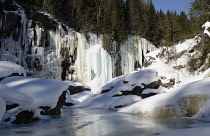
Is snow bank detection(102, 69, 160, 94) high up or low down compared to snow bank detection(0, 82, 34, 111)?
up

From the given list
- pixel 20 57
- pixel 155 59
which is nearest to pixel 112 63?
pixel 155 59

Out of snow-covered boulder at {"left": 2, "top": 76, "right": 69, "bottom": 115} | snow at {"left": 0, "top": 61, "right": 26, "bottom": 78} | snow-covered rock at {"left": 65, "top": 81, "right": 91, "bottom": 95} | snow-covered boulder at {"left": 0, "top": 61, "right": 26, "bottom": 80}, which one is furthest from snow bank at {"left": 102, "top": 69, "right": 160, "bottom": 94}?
snow-covered boulder at {"left": 2, "top": 76, "right": 69, "bottom": 115}

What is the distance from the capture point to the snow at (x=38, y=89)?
7.63 m

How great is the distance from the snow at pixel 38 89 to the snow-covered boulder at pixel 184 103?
4079mm

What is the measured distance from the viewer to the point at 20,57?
2075 centimetres

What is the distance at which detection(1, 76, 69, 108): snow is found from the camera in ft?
25.0

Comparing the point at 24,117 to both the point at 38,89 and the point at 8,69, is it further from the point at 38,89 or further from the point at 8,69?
the point at 8,69

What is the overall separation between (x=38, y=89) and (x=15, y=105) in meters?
2.12

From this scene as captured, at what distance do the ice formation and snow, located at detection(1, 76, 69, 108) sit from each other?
13.0 meters

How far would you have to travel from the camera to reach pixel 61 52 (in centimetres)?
2467

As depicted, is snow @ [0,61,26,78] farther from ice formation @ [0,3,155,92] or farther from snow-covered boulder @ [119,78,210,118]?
ice formation @ [0,3,155,92]

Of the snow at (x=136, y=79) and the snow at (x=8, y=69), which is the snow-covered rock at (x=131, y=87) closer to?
the snow at (x=136, y=79)

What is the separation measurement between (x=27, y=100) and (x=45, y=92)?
6.36ft

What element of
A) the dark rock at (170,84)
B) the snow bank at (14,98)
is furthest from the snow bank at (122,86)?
the snow bank at (14,98)
